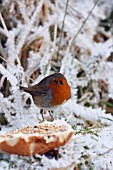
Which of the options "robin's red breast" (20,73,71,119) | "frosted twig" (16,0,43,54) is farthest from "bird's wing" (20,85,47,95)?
"frosted twig" (16,0,43,54)

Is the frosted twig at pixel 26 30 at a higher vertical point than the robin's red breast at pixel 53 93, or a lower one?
higher

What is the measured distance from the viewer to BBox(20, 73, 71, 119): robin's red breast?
2.17m

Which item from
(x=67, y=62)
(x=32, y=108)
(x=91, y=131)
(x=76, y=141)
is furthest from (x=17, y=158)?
(x=67, y=62)

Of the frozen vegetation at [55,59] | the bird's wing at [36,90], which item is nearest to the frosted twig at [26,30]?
the frozen vegetation at [55,59]

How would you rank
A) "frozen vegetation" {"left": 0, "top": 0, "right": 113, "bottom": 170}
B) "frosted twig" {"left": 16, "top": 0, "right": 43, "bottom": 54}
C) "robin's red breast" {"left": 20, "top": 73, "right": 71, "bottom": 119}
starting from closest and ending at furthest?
"robin's red breast" {"left": 20, "top": 73, "right": 71, "bottom": 119}
"frozen vegetation" {"left": 0, "top": 0, "right": 113, "bottom": 170}
"frosted twig" {"left": 16, "top": 0, "right": 43, "bottom": 54}

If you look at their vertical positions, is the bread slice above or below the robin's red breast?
below

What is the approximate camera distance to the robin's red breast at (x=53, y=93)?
7.12 feet

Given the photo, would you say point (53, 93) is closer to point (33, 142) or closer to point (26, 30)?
point (33, 142)

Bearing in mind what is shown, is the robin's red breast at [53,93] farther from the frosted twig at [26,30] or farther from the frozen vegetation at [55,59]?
the frosted twig at [26,30]

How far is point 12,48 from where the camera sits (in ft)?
8.66

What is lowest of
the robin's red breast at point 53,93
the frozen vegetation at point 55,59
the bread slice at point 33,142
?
the bread slice at point 33,142

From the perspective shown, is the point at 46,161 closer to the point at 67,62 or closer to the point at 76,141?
the point at 76,141

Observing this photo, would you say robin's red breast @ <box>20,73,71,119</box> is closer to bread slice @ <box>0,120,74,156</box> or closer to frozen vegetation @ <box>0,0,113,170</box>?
frozen vegetation @ <box>0,0,113,170</box>

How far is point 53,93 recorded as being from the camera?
7.17ft
